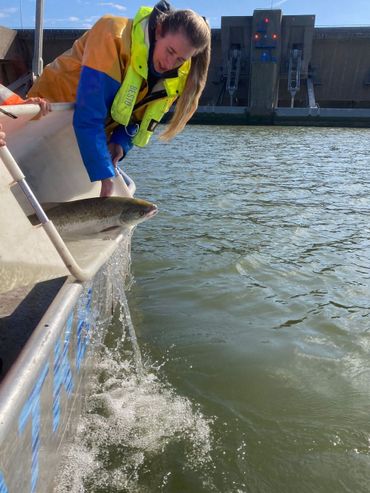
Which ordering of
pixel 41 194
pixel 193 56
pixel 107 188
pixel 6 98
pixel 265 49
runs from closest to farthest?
1. pixel 6 98
2. pixel 193 56
3. pixel 107 188
4. pixel 41 194
5. pixel 265 49

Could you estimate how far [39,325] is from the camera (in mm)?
1935

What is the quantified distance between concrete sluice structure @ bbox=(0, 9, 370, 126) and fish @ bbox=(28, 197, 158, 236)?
1246 inches

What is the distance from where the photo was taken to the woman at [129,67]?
3.23 metres

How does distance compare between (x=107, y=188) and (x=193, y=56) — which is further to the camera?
(x=107, y=188)

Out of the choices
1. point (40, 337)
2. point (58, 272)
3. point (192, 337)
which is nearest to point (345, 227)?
point (192, 337)

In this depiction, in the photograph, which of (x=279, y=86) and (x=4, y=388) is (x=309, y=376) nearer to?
(x=4, y=388)

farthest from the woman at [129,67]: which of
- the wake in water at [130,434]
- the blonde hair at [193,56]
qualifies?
the wake in water at [130,434]

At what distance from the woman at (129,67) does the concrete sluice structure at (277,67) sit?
3134cm

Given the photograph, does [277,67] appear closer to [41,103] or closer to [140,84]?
[140,84]

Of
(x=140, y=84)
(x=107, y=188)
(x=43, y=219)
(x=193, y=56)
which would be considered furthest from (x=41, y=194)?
(x=43, y=219)

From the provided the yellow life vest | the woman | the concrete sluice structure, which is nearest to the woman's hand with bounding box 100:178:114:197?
the woman

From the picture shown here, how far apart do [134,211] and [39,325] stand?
1.73 metres

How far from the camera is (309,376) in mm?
3631

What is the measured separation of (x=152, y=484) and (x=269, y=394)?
3.76ft
